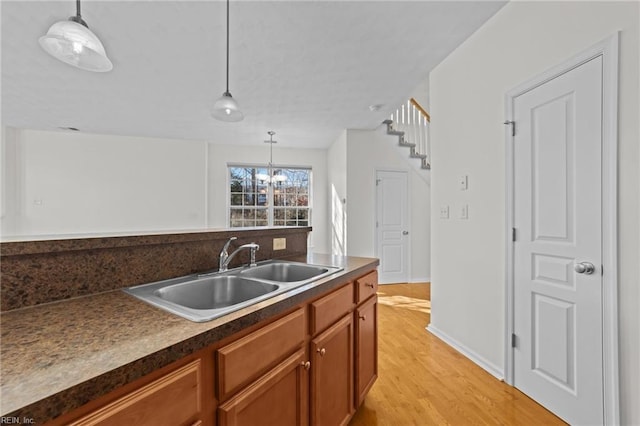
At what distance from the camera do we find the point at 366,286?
166cm

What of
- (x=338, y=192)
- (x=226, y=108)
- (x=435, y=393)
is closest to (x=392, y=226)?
(x=338, y=192)

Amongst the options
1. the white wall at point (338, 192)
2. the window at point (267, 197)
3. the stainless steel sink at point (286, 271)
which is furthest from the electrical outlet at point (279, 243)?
the window at point (267, 197)

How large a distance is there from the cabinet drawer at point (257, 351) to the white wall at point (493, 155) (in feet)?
5.06

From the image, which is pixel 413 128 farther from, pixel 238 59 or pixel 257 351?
pixel 257 351

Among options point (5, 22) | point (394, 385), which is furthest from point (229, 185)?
point (394, 385)

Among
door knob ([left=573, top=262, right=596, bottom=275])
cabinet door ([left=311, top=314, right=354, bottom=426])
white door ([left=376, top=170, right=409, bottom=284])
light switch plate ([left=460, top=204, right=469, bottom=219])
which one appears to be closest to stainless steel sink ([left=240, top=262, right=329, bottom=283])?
cabinet door ([left=311, top=314, right=354, bottom=426])

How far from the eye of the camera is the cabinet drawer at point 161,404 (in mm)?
530

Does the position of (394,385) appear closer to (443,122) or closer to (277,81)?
(443,122)

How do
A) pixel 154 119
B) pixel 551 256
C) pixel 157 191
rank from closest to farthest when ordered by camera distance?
1. pixel 551 256
2. pixel 154 119
3. pixel 157 191

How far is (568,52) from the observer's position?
157 centimetres

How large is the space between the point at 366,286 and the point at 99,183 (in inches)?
217

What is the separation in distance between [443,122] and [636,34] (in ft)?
4.66

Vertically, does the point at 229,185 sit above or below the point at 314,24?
below

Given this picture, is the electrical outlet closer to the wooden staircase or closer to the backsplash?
the backsplash
